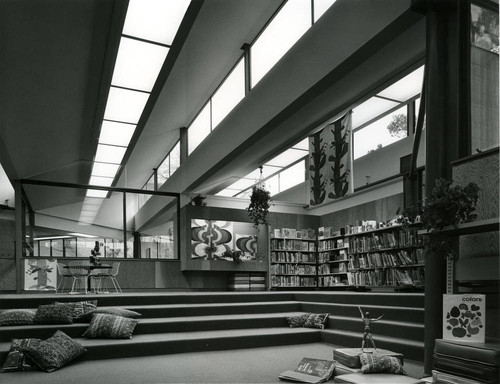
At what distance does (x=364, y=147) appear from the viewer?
11.5m

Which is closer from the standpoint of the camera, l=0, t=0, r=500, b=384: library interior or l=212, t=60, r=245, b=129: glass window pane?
l=0, t=0, r=500, b=384: library interior

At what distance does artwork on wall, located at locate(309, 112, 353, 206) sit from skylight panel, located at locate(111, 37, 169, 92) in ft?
10.3

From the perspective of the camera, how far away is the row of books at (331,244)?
11547 mm

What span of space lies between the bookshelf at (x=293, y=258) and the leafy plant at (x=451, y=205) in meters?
8.60

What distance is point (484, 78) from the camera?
4.10 meters

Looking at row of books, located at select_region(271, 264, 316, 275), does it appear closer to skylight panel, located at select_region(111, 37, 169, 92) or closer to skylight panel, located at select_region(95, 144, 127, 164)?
skylight panel, located at select_region(95, 144, 127, 164)

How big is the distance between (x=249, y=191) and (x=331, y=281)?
373 cm

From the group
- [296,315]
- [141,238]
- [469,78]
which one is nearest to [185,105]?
[141,238]

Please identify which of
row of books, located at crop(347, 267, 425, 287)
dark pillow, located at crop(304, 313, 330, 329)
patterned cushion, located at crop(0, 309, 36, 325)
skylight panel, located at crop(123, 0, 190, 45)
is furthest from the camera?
row of books, located at crop(347, 267, 425, 287)

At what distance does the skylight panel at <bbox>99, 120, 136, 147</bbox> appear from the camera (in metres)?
10.5

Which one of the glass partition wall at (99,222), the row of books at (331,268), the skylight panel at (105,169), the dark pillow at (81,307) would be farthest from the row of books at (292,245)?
the dark pillow at (81,307)

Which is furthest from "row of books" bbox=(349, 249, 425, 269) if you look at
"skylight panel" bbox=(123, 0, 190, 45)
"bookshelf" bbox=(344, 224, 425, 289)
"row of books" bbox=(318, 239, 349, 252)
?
"skylight panel" bbox=(123, 0, 190, 45)

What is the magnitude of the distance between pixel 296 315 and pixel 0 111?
572cm

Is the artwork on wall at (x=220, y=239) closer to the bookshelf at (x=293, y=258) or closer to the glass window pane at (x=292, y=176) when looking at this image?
the bookshelf at (x=293, y=258)
